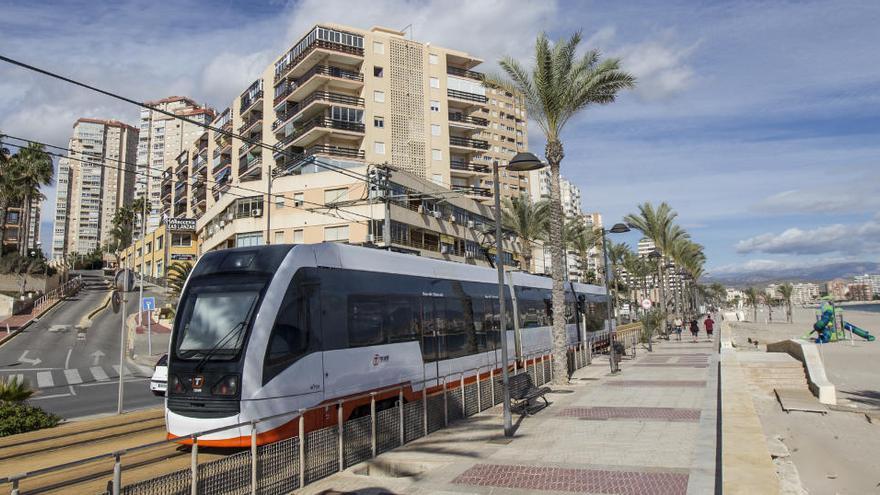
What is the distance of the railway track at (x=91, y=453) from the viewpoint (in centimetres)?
737

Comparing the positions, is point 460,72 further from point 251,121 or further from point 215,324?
point 215,324

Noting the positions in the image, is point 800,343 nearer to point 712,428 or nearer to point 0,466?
point 712,428

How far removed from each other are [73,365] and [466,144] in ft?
136

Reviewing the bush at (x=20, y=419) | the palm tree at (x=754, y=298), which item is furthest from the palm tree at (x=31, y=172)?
the palm tree at (x=754, y=298)

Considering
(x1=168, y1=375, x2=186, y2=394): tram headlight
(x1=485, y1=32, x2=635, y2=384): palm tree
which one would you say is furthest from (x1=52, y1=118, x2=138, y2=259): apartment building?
(x1=168, y1=375, x2=186, y2=394): tram headlight

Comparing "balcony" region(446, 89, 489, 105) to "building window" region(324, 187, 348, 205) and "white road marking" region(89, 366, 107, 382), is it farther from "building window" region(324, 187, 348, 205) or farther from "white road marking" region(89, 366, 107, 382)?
"white road marking" region(89, 366, 107, 382)

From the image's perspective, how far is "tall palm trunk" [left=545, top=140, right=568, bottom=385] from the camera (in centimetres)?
1764

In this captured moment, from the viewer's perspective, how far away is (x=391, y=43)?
56.1 m

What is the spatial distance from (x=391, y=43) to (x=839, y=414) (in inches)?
1989

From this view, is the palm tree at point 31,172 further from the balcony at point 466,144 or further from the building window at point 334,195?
the balcony at point 466,144

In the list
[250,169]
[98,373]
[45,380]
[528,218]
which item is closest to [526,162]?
[45,380]

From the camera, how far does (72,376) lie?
1011 inches

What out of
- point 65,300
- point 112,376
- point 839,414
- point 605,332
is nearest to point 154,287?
point 65,300

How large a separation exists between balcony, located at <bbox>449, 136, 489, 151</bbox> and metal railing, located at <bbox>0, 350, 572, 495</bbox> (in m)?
48.9
